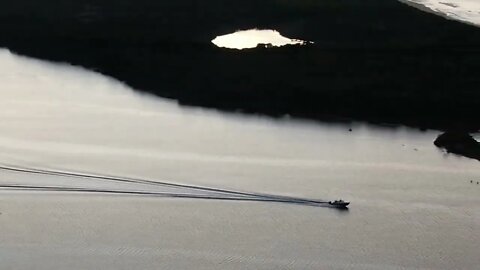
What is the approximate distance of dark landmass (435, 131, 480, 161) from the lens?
26922 millimetres

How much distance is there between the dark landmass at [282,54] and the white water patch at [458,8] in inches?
79.5

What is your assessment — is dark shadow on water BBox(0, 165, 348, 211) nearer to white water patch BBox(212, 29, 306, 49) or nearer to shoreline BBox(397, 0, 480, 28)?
white water patch BBox(212, 29, 306, 49)

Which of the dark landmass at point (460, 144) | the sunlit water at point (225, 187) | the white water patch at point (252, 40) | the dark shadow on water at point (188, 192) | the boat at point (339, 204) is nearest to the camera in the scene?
the sunlit water at point (225, 187)

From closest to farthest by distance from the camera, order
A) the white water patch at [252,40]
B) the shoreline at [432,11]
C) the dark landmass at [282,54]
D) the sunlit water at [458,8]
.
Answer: the dark landmass at [282,54], the white water patch at [252,40], the shoreline at [432,11], the sunlit water at [458,8]

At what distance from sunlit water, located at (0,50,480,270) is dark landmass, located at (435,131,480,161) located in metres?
0.48

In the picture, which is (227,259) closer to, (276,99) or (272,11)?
(276,99)

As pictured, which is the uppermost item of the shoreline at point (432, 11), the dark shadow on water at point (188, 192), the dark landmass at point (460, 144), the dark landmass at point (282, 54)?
the shoreline at point (432, 11)

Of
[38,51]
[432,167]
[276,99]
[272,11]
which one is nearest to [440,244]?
[432,167]

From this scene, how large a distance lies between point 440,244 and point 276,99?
1238 centimetres

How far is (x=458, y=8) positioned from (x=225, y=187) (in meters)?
30.3

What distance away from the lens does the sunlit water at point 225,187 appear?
2058cm

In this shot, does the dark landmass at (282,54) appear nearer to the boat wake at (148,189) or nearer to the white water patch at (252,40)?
the white water patch at (252,40)

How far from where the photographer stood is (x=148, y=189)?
23953mm

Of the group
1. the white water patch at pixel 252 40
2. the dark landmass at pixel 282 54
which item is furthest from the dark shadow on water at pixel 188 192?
the white water patch at pixel 252 40
